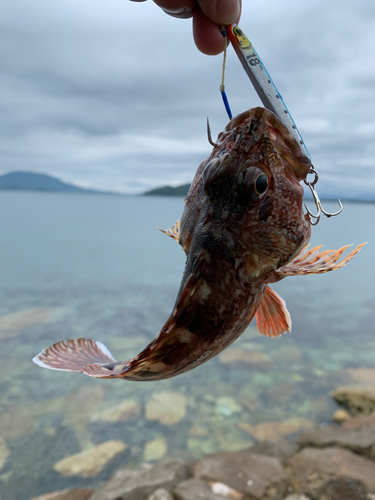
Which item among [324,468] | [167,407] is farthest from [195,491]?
[167,407]

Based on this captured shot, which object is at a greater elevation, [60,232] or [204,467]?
[60,232]

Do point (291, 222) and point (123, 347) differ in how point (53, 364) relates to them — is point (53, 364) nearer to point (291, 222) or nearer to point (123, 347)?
point (291, 222)

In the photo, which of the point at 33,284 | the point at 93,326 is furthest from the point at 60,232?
the point at 93,326

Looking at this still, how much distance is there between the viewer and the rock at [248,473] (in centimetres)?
745

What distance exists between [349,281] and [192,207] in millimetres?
30588

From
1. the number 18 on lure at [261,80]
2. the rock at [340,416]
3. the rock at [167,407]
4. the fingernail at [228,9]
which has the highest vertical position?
the fingernail at [228,9]

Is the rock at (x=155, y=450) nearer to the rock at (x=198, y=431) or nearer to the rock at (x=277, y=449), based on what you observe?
the rock at (x=198, y=431)

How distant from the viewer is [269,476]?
25.6 ft

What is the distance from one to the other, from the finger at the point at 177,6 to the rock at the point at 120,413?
38.3 ft

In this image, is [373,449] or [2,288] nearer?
[373,449]

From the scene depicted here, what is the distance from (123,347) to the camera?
17.0 metres

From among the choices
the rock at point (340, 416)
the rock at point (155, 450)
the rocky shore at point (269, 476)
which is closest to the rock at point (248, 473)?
the rocky shore at point (269, 476)

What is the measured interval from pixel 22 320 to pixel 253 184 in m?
20.3

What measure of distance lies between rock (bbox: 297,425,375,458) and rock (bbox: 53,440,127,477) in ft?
17.3
